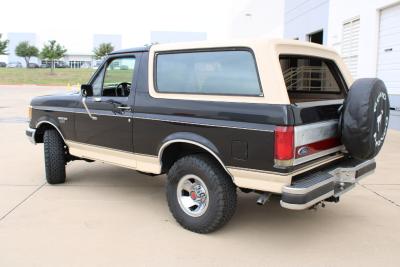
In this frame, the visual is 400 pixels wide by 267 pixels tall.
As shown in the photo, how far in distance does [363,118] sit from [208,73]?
150 cm

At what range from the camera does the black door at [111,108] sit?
5109 mm

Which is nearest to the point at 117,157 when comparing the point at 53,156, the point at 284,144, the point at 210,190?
the point at 53,156

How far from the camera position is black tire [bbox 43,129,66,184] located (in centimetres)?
616

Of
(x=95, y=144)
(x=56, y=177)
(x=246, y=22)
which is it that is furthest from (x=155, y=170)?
(x=246, y=22)

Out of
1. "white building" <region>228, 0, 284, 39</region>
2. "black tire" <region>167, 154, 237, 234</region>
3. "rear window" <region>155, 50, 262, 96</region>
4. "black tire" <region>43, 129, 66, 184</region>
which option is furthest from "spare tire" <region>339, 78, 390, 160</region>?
"white building" <region>228, 0, 284, 39</region>

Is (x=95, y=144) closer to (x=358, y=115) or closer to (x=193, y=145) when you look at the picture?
(x=193, y=145)

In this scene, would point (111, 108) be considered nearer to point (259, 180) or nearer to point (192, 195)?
point (192, 195)

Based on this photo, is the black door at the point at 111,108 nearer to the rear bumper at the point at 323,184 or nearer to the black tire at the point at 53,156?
the black tire at the point at 53,156

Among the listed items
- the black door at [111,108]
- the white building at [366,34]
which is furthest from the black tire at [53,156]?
the white building at [366,34]

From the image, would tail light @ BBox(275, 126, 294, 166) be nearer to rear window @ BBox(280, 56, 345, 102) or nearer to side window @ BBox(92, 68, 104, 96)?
rear window @ BBox(280, 56, 345, 102)

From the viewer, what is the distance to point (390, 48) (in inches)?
464

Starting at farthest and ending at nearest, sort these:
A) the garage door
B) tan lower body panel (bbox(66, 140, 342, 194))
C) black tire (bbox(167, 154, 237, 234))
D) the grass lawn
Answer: the grass lawn
the garage door
black tire (bbox(167, 154, 237, 234))
tan lower body panel (bbox(66, 140, 342, 194))

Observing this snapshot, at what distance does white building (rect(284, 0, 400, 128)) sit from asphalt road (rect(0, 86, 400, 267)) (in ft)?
19.5

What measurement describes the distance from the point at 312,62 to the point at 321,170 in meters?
1.75
